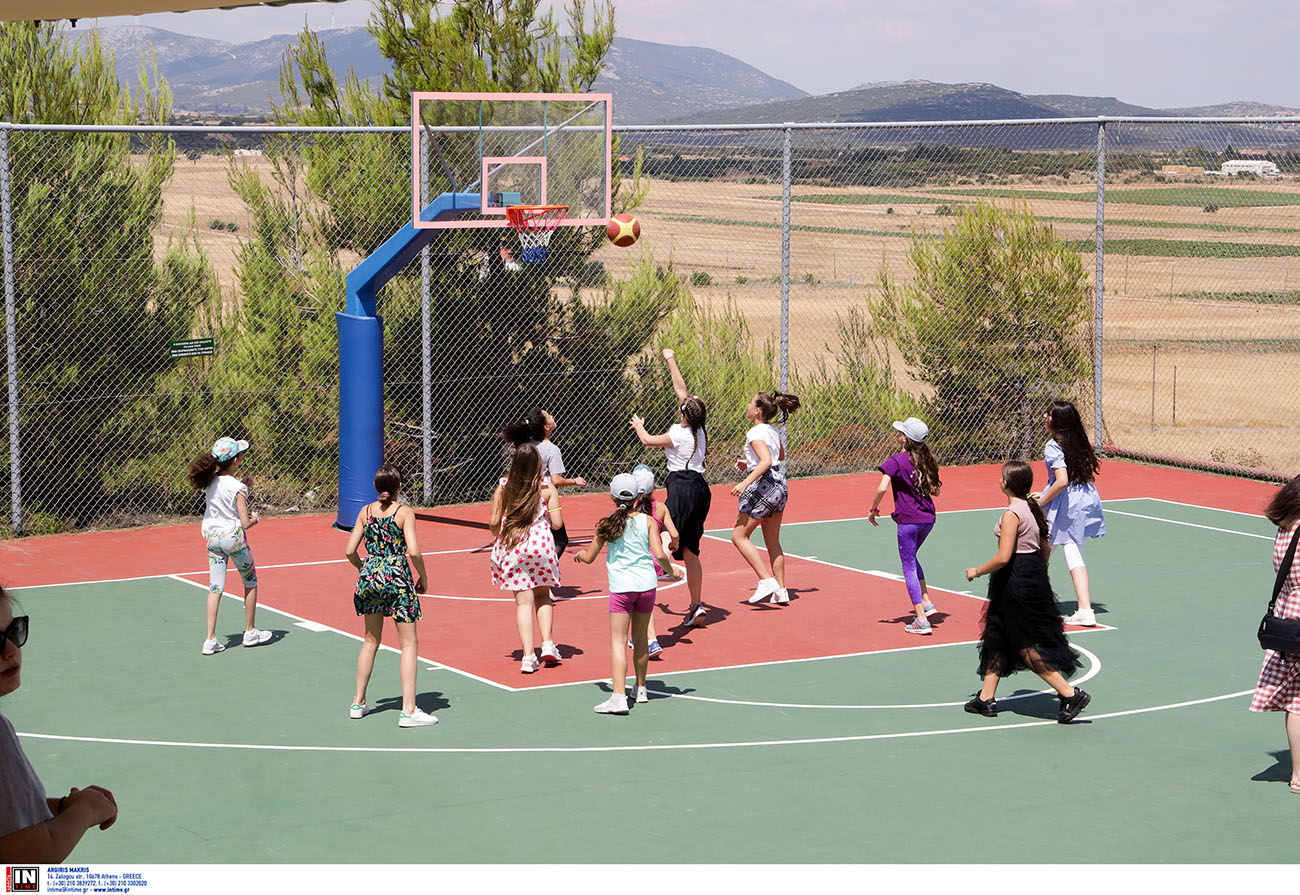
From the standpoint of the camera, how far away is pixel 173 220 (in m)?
60.2

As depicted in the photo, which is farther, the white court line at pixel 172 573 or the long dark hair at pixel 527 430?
the white court line at pixel 172 573

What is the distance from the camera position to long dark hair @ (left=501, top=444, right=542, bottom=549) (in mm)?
10766

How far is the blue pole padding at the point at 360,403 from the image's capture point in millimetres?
15328

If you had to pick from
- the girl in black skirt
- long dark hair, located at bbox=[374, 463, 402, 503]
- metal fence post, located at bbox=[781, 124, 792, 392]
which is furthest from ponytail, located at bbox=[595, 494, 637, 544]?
metal fence post, located at bbox=[781, 124, 792, 392]

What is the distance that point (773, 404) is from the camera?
12797 mm

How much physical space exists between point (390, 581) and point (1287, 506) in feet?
16.8

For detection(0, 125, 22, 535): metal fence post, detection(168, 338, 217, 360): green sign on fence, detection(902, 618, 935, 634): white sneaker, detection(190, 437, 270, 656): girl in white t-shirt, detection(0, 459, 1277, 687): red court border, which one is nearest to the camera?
detection(190, 437, 270, 656): girl in white t-shirt

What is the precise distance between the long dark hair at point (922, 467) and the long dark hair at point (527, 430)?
2.74 meters

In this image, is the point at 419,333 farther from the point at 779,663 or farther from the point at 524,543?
the point at 779,663

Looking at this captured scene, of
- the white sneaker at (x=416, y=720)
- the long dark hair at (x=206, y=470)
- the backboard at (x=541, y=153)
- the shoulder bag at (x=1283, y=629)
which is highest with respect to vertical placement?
the backboard at (x=541, y=153)
